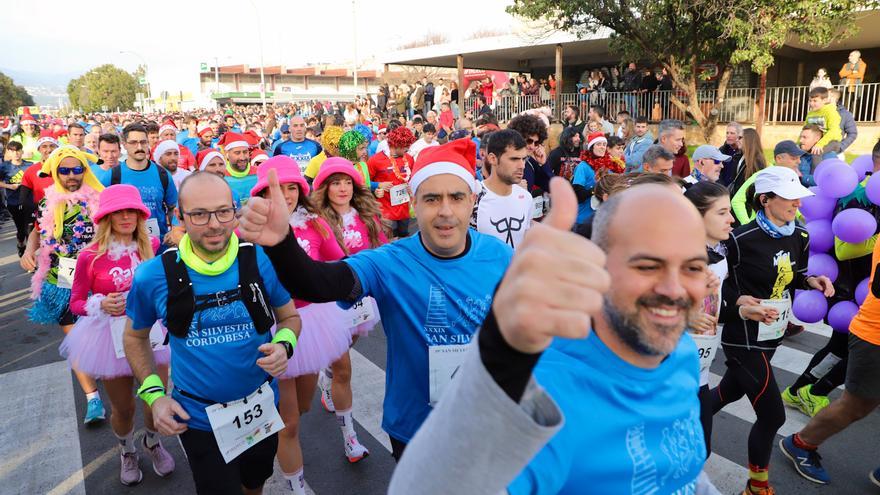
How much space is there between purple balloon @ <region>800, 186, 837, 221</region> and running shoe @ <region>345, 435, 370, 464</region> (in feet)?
14.7

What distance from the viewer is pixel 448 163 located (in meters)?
2.87

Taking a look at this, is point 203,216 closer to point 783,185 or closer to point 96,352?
point 96,352

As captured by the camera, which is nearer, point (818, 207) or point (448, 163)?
point (448, 163)

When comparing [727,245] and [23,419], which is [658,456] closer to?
[727,245]

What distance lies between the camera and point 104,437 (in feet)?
15.8

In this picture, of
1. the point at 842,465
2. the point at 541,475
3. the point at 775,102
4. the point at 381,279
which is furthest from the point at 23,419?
the point at 775,102

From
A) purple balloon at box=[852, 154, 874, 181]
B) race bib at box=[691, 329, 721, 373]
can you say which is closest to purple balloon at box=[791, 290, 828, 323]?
purple balloon at box=[852, 154, 874, 181]

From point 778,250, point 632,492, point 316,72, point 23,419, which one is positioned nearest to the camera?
point 632,492

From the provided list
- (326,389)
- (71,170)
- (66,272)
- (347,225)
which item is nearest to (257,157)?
(71,170)

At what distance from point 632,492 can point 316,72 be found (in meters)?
96.2

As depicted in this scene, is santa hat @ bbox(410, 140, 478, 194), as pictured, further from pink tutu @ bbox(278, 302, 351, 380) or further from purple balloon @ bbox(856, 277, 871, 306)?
purple balloon @ bbox(856, 277, 871, 306)

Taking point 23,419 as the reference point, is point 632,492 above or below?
above

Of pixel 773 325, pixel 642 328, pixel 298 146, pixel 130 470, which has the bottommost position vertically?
pixel 130 470

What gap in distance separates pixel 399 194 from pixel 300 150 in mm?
2769
